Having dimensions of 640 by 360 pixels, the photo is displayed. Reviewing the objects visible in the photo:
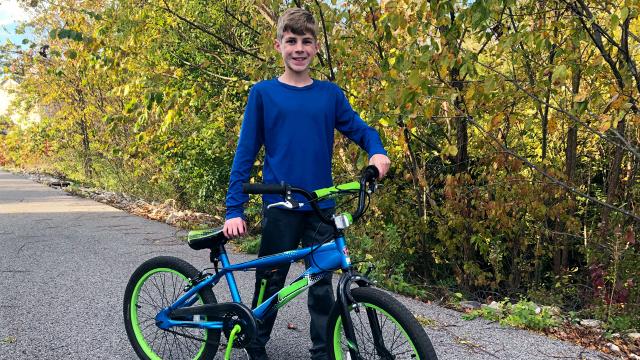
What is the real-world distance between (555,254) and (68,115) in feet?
54.5

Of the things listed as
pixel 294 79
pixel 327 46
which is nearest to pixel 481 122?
pixel 327 46

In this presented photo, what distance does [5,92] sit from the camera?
2114 centimetres

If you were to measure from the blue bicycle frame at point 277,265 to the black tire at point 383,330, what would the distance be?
0.20 m

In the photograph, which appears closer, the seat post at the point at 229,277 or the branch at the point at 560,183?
the seat post at the point at 229,277

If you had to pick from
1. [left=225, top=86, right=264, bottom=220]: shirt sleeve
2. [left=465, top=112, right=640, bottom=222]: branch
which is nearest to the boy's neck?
[left=225, top=86, right=264, bottom=220]: shirt sleeve

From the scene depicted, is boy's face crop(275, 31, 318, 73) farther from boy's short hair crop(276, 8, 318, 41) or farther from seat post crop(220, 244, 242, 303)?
seat post crop(220, 244, 242, 303)

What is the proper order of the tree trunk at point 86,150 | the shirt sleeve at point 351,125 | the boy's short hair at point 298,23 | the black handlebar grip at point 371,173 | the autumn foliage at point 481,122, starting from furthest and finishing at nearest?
the tree trunk at point 86,150 < the autumn foliage at point 481,122 < the shirt sleeve at point 351,125 < the boy's short hair at point 298,23 < the black handlebar grip at point 371,173

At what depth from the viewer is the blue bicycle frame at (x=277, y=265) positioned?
2584mm

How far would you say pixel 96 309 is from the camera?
4.62 meters

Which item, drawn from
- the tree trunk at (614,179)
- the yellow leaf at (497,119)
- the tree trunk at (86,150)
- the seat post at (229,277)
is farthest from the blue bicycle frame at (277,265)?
the tree trunk at (86,150)

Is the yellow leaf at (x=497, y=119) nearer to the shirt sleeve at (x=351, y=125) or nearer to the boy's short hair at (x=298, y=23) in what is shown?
the shirt sleeve at (x=351, y=125)

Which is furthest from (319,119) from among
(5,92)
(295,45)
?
(5,92)

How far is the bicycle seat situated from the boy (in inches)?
5.7

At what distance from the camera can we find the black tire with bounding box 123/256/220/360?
10.3 feet
